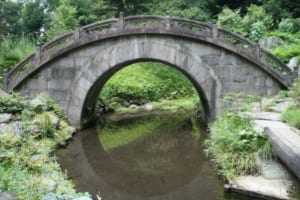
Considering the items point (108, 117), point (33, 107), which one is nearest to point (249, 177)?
point (33, 107)

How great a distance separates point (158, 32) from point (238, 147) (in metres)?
5.39

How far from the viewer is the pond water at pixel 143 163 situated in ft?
22.3

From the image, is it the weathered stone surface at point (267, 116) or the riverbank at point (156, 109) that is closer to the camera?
the weathered stone surface at point (267, 116)

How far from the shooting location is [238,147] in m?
7.18

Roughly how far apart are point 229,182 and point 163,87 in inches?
525

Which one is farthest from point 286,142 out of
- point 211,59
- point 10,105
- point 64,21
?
point 64,21

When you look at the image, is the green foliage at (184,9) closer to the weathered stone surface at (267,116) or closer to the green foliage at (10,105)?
the green foliage at (10,105)

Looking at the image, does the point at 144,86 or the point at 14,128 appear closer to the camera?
the point at 14,128

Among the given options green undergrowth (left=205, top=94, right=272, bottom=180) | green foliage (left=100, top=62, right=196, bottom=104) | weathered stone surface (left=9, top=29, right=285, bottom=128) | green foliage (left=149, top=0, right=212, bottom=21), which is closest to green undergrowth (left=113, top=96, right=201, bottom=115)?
green foliage (left=100, top=62, right=196, bottom=104)

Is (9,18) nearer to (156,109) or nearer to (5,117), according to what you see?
(156,109)

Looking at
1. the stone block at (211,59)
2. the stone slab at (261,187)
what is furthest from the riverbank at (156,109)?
the stone slab at (261,187)

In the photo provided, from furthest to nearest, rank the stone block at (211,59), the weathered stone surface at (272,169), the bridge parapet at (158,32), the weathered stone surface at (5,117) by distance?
the stone block at (211,59)
the bridge parapet at (158,32)
the weathered stone surface at (5,117)
the weathered stone surface at (272,169)

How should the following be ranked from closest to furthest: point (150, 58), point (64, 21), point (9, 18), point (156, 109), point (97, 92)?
1. point (150, 58)
2. point (97, 92)
3. point (156, 109)
4. point (64, 21)
5. point (9, 18)

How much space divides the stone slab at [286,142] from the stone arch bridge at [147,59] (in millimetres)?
3925
